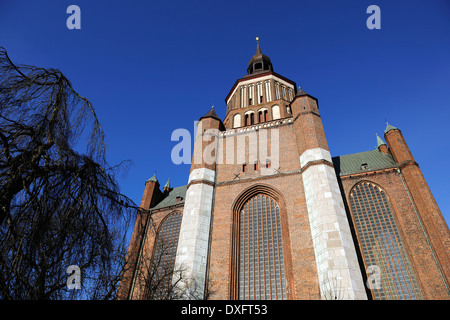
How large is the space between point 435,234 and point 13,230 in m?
18.9

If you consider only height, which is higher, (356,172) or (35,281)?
(356,172)

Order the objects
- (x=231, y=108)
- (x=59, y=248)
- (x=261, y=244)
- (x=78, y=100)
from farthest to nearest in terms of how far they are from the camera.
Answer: (x=231, y=108)
(x=261, y=244)
(x=78, y=100)
(x=59, y=248)

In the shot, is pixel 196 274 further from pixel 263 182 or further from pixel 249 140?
pixel 249 140

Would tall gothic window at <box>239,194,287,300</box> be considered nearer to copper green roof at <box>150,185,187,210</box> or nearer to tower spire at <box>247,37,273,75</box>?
copper green roof at <box>150,185,187,210</box>

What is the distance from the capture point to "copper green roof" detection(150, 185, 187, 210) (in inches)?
990

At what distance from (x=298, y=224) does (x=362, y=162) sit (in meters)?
10.4

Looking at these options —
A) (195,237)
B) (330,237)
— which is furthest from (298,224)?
(195,237)

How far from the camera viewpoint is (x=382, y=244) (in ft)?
54.6

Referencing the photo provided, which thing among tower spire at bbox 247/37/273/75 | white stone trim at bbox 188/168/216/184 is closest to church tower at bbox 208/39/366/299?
white stone trim at bbox 188/168/216/184

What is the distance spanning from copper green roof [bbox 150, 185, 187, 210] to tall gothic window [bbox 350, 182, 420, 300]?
14.1m

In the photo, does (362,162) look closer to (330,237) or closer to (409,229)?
(409,229)

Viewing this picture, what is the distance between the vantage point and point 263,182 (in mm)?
18547
